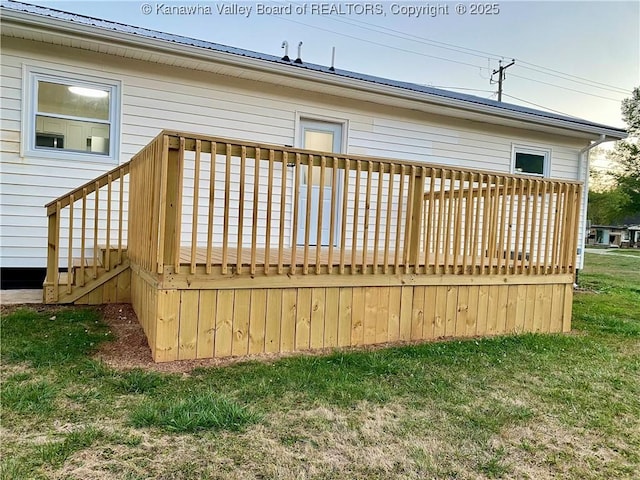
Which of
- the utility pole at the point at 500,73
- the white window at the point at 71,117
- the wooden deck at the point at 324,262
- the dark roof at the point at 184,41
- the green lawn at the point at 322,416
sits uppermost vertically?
the utility pole at the point at 500,73

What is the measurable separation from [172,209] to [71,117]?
3.16m

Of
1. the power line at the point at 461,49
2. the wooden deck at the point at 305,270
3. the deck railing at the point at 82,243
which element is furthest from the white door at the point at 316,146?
the power line at the point at 461,49

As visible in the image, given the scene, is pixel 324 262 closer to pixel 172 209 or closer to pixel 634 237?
pixel 172 209

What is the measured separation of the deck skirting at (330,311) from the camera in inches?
122

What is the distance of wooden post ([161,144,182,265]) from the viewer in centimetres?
297

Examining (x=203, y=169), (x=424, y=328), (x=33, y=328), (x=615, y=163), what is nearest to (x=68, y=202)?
(x=33, y=328)

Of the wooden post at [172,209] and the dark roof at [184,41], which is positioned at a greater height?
the dark roof at [184,41]

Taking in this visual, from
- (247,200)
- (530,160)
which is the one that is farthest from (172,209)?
(530,160)

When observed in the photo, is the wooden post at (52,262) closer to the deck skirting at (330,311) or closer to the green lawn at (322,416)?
the deck skirting at (330,311)

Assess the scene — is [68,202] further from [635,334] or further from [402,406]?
[635,334]

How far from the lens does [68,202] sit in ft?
14.4

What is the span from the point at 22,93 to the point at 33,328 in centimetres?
287

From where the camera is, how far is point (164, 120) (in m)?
5.58

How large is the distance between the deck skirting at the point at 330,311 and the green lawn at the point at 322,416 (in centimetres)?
28
